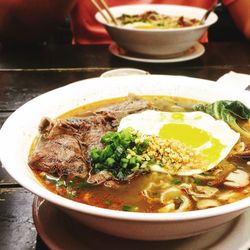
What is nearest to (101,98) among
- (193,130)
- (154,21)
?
(193,130)

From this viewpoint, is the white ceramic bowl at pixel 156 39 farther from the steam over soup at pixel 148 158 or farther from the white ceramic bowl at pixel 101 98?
the steam over soup at pixel 148 158

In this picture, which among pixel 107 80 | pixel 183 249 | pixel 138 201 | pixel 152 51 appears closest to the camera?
pixel 183 249

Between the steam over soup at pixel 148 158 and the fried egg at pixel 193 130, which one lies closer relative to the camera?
the steam over soup at pixel 148 158

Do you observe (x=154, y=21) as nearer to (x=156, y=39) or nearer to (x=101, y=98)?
(x=156, y=39)

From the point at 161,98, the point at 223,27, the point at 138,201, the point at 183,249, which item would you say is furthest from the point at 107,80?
the point at 223,27

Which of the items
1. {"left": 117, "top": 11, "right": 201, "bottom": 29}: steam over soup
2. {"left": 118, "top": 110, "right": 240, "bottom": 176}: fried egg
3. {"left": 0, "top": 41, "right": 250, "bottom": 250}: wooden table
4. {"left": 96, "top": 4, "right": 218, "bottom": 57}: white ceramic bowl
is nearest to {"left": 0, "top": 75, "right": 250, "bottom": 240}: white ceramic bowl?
{"left": 118, "top": 110, "right": 240, "bottom": 176}: fried egg

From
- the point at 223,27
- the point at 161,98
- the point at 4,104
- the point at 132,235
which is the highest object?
the point at 132,235

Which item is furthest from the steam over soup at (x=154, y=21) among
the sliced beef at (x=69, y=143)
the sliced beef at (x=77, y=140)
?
the sliced beef at (x=69, y=143)

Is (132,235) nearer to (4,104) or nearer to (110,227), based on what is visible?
(110,227)
